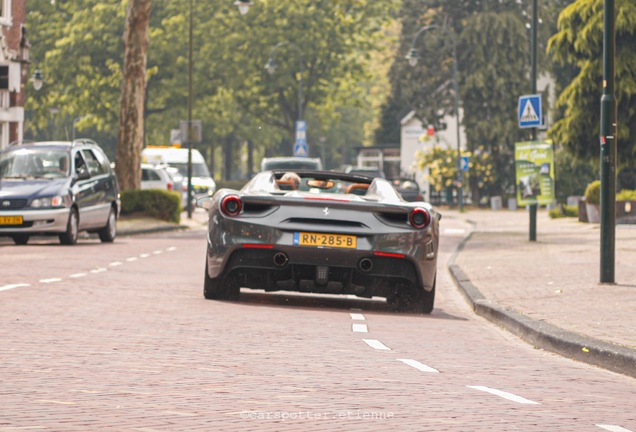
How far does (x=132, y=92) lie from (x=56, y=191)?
1571 centimetres

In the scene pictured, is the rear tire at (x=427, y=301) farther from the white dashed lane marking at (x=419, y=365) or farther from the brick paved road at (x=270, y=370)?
the white dashed lane marking at (x=419, y=365)

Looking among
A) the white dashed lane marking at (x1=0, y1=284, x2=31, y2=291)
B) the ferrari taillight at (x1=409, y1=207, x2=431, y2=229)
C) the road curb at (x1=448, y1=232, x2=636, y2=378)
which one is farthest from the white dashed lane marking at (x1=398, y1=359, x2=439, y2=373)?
the white dashed lane marking at (x1=0, y1=284, x2=31, y2=291)

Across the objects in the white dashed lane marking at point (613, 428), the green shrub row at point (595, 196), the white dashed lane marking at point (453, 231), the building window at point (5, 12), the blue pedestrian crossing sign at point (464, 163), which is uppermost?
the building window at point (5, 12)

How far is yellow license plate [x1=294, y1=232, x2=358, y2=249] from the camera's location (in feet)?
44.0

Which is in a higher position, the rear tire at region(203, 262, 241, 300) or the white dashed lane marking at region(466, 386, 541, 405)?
the rear tire at region(203, 262, 241, 300)

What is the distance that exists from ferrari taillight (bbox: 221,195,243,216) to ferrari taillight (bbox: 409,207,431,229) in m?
1.53

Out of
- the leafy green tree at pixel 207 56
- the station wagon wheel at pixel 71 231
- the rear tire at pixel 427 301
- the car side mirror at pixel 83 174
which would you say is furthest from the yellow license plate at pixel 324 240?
the leafy green tree at pixel 207 56

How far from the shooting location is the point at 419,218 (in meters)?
13.7

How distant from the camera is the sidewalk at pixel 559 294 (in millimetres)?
11523

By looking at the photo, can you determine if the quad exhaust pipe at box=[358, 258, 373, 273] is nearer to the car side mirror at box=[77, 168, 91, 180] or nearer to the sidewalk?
the sidewalk

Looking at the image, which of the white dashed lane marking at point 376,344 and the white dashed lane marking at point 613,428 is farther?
the white dashed lane marking at point 376,344

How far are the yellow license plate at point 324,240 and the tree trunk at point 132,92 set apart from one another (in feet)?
89.0

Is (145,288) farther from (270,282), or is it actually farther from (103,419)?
(103,419)

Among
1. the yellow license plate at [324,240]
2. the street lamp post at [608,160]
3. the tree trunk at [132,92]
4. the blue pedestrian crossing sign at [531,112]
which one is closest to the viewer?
the yellow license plate at [324,240]
